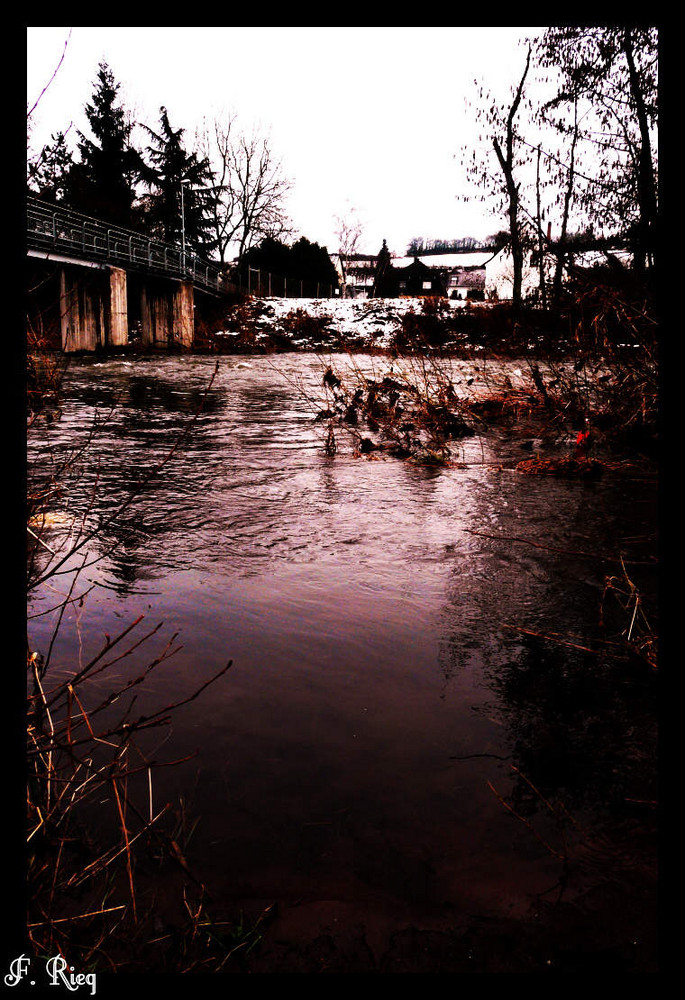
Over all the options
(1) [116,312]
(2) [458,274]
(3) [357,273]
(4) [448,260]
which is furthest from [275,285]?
(4) [448,260]

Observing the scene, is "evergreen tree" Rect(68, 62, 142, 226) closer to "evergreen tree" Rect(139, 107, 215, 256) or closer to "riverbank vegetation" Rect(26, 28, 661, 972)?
"evergreen tree" Rect(139, 107, 215, 256)

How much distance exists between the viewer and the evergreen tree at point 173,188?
52250 mm

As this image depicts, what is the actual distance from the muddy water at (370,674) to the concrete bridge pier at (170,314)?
103 feet

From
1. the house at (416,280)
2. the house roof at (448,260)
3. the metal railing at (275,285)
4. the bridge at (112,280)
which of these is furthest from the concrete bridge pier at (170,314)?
the house roof at (448,260)

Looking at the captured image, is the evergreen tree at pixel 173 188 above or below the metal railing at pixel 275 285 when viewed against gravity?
above

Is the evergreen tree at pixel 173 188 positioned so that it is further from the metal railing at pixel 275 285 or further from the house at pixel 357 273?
the house at pixel 357 273

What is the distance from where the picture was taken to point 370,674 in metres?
3.39

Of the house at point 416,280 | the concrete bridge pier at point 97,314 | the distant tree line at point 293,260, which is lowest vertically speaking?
the concrete bridge pier at point 97,314

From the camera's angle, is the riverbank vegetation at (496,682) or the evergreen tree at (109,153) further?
the evergreen tree at (109,153)

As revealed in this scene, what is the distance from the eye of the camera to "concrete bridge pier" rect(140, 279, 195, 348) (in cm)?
3706

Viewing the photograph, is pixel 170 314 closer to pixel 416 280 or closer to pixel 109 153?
pixel 109 153
